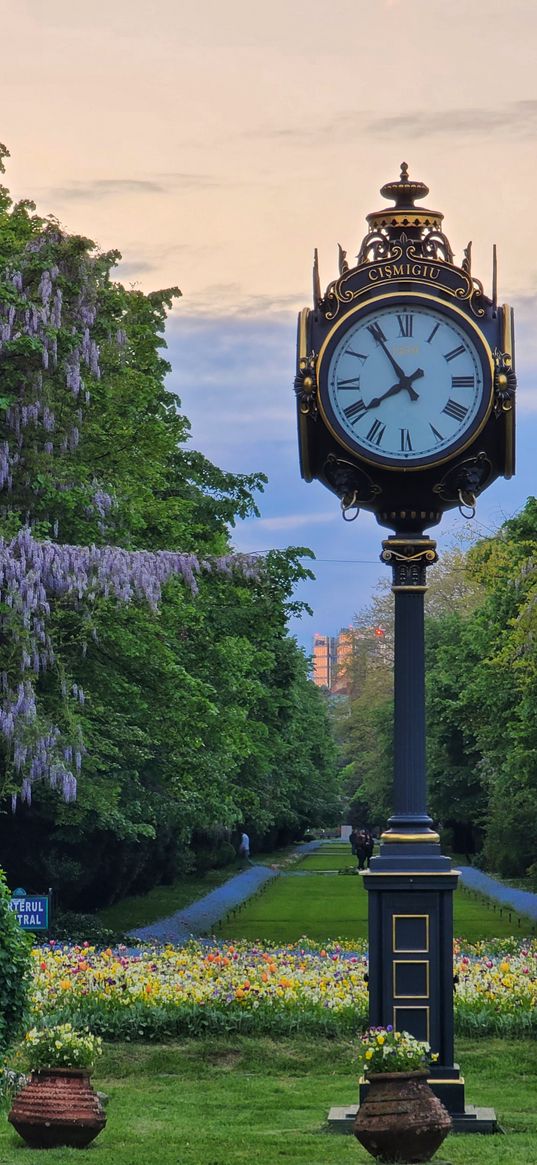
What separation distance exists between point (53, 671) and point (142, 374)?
7.18m

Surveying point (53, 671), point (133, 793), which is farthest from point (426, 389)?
point (133, 793)

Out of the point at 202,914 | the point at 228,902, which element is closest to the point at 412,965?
the point at 202,914

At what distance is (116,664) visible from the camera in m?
30.6

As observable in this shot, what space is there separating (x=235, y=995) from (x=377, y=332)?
26.4 feet

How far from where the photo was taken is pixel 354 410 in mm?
12016

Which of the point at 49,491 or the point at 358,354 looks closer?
the point at 358,354

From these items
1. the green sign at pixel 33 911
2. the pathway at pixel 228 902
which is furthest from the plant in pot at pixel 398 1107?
the pathway at pixel 228 902

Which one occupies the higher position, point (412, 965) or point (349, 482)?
point (349, 482)

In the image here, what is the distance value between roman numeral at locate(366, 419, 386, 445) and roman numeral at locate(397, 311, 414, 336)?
0.63 meters

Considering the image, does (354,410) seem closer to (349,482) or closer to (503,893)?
Answer: (349,482)

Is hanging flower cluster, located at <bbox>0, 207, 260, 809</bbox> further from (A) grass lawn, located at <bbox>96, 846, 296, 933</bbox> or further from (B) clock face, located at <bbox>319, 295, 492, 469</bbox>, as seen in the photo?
(B) clock face, located at <bbox>319, 295, 492, 469</bbox>

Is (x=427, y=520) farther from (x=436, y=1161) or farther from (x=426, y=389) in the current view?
(x=436, y=1161)

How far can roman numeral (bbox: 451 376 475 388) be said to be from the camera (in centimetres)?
1194

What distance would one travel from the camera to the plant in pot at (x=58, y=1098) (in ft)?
35.4
